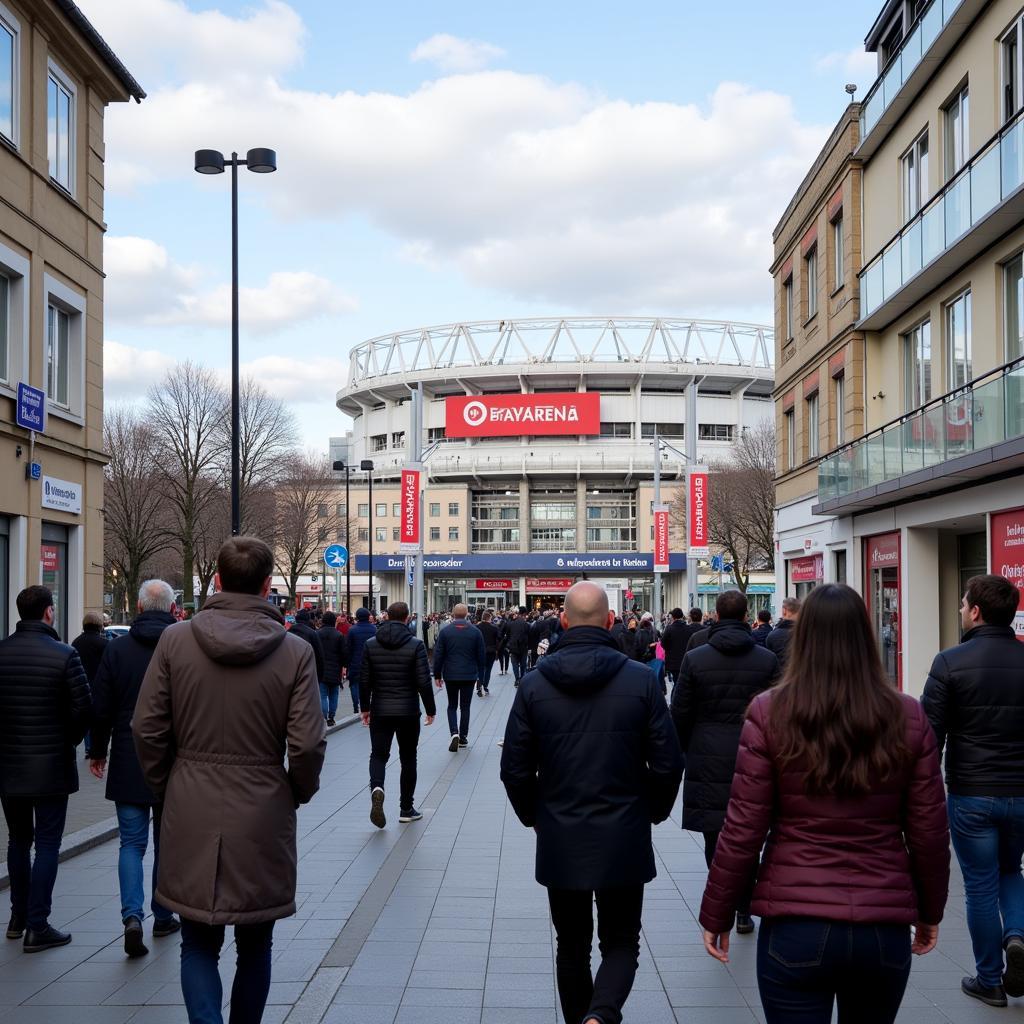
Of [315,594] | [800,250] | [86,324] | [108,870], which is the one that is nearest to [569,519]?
[315,594]

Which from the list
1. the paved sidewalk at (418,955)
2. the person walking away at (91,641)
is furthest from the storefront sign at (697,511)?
the paved sidewalk at (418,955)

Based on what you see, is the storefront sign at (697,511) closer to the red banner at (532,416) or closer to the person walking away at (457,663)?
the person walking away at (457,663)

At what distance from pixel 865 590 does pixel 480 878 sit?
1742 cm

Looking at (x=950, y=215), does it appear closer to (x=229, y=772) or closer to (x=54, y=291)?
(x=54, y=291)

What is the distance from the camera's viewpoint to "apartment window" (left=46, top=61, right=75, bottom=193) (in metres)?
17.0

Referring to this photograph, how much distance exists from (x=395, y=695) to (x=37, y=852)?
4211mm

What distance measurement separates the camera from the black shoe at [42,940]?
6.43 meters

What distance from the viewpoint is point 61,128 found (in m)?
17.5


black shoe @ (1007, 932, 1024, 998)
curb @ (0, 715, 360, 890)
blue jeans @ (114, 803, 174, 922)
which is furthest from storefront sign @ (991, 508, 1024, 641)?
blue jeans @ (114, 803, 174, 922)

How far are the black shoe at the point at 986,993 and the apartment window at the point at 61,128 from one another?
1568 centimetres

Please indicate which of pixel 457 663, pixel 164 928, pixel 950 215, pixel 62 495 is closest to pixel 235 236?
pixel 62 495

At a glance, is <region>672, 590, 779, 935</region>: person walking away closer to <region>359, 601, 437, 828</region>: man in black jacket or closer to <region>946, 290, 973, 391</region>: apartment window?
<region>359, 601, 437, 828</region>: man in black jacket

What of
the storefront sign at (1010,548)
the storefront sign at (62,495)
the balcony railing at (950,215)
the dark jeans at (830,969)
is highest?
the balcony railing at (950,215)

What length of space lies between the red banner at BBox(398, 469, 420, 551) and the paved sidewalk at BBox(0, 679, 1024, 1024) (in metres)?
21.2
